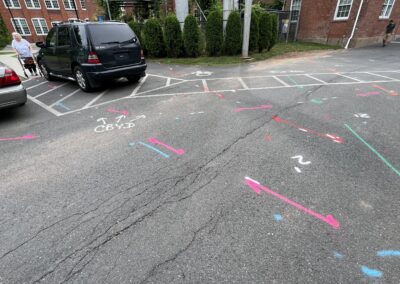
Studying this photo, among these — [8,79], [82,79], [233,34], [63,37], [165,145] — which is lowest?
[165,145]

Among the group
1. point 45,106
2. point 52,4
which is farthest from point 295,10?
point 52,4

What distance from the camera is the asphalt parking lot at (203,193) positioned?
2051mm

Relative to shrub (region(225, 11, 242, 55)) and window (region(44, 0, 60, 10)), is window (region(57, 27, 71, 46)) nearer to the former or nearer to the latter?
shrub (region(225, 11, 242, 55))

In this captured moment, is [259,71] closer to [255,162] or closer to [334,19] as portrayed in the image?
[255,162]

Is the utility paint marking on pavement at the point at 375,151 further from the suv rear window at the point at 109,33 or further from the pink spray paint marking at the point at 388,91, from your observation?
the suv rear window at the point at 109,33

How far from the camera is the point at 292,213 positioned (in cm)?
253

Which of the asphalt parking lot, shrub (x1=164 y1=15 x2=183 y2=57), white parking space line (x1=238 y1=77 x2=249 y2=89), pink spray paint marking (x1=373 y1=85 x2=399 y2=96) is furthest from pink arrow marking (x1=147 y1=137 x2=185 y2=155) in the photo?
shrub (x1=164 y1=15 x2=183 y2=57)

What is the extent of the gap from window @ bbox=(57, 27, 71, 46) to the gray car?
2182 mm

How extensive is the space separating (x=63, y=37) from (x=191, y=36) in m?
6.99

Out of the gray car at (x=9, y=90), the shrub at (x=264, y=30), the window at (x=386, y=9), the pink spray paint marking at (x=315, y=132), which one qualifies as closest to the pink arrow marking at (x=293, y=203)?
the pink spray paint marking at (x=315, y=132)

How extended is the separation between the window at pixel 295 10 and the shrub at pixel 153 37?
484 inches

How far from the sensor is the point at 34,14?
3319 cm

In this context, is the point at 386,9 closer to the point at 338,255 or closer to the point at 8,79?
the point at 338,255

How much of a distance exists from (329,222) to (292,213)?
360mm
